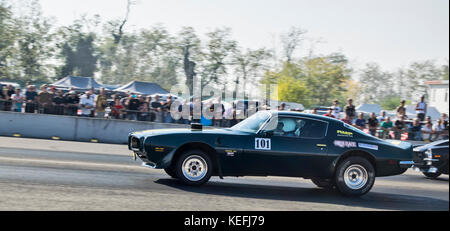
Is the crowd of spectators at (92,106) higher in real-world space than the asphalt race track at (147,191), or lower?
higher

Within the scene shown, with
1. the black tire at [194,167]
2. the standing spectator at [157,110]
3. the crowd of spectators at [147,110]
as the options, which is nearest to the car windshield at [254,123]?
the black tire at [194,167]

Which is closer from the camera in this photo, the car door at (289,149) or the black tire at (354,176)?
the car door at (289,149)

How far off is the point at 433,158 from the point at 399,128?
7014 mm

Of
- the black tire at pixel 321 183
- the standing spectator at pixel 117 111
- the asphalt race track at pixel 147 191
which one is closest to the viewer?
the asphalt race track at pixel 147 191

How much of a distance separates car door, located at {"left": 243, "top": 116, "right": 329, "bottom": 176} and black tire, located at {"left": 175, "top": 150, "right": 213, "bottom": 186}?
698 millimetres

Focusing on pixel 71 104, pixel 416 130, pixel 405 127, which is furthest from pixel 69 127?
pixel 416 130

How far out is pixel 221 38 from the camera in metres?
34.8

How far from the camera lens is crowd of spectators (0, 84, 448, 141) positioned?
1752 cm

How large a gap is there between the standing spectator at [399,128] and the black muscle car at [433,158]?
614 centimetres

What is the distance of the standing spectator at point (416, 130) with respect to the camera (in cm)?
1916

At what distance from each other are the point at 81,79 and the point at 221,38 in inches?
438

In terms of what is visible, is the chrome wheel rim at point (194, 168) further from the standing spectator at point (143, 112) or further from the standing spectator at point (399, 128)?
the standing spectator at point (399, 128)

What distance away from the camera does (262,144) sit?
8094 mm
